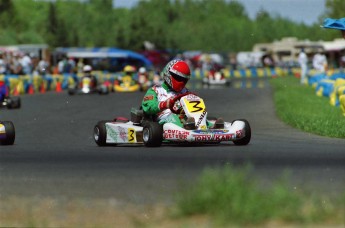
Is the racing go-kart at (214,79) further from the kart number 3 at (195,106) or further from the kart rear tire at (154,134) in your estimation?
the kart rear tire at (154,134)

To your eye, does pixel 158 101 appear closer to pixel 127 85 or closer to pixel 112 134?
pixel 112 134

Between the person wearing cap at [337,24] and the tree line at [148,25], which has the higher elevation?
the person wearing cap at [337,24]

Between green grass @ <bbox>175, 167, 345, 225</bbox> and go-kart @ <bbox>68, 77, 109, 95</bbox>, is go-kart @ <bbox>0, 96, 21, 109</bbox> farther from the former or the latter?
green grass @ <bbox>175, 167, 345, 225</bbox>

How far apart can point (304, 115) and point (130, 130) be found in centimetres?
549

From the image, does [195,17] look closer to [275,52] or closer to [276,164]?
[275,52]

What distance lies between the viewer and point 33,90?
38.6 meters

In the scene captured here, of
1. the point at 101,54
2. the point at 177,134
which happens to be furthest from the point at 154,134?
the point at 101,54

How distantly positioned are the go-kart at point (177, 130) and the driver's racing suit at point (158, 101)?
11 cm

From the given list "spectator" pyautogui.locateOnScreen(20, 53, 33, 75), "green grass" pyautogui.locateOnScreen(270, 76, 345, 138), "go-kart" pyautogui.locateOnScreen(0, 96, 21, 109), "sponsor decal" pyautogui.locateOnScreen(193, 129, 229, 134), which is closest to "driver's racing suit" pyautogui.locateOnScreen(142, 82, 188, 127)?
"sponsor decal" pyautogui.locateOnScreen(193, 129, 229, 134)

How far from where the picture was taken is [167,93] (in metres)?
13.1

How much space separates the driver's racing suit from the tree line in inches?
2232

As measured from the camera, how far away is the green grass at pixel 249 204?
6207mm

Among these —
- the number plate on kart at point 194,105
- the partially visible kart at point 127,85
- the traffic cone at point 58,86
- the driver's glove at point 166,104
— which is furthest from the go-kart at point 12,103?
the traffic cone at point 58,86

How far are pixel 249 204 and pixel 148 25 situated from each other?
8505 cm
